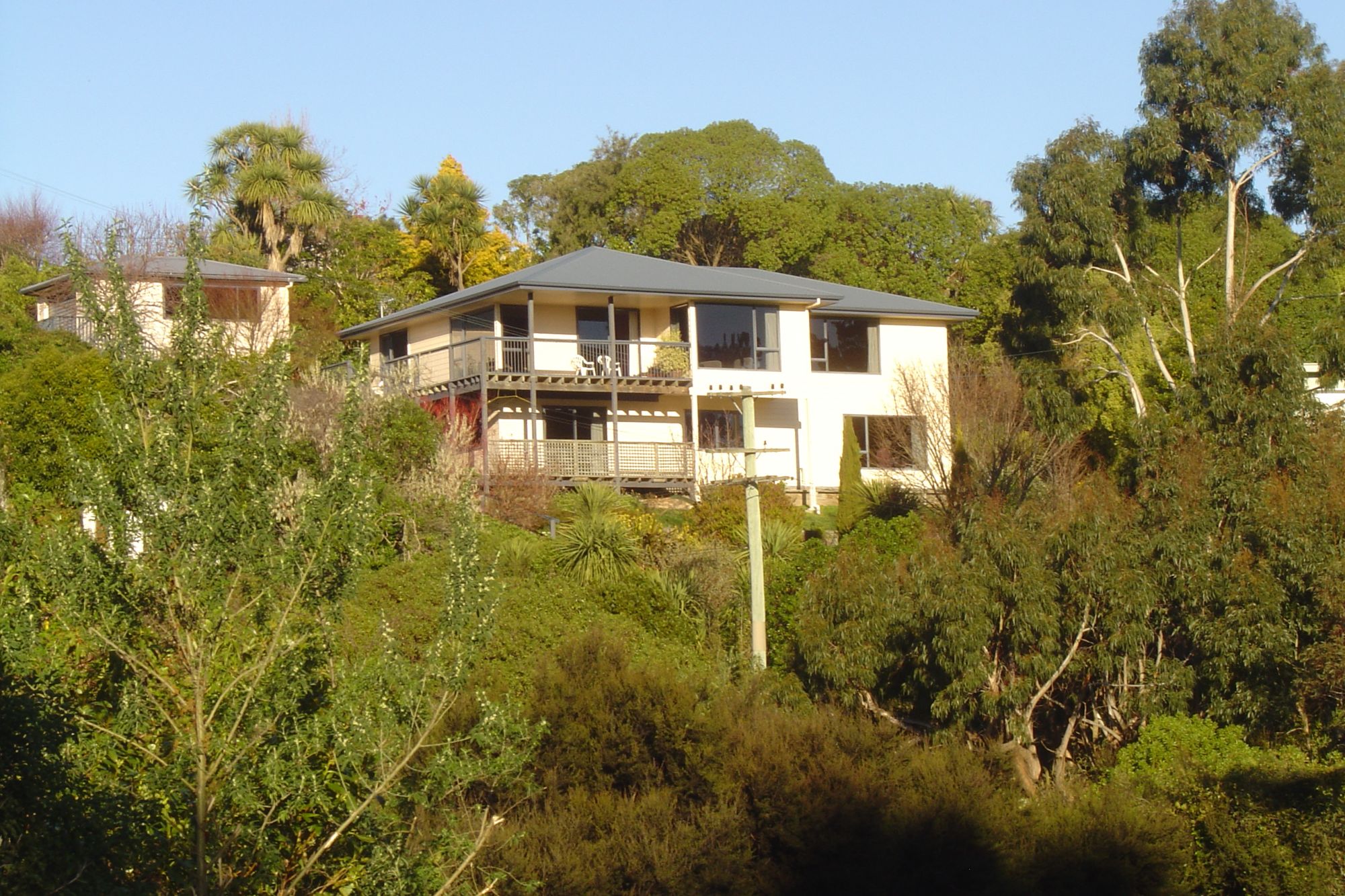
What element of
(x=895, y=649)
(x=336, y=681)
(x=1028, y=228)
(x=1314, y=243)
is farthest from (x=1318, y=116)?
→ (x=336, y=681)

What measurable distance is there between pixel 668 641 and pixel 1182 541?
7.39 m

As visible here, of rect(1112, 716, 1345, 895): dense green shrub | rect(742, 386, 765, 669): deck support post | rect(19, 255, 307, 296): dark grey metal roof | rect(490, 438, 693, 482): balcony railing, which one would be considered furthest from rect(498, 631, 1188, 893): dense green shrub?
rect(19, 255, 307, 296): dark grey metal roof

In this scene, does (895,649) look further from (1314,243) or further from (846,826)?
(1314,243)

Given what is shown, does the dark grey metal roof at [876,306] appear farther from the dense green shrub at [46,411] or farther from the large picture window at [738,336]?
the dense green shrub at [46,411]

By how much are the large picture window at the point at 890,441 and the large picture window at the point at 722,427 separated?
264 cm

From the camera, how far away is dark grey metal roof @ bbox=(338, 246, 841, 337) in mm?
33906

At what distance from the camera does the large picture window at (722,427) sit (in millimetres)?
36156

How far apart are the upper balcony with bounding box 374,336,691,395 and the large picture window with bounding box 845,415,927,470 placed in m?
4.43

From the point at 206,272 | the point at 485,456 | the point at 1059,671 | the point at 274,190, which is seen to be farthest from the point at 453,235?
the point at 1059,671

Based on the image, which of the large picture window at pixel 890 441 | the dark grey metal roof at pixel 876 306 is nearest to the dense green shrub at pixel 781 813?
the large picture window at pixel 890 441

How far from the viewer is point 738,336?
36312 millimetres

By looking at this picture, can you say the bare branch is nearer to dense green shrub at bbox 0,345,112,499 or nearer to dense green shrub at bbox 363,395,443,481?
dense green shrub at bbox 363,395,443,481

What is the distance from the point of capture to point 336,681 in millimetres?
9398

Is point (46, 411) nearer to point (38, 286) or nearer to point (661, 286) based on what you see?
point (38, 286)
